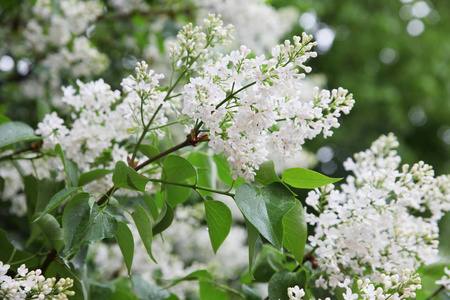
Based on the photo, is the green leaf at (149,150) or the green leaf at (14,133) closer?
the green leaf at (149,150)

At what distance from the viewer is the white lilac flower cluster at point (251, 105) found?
76cm

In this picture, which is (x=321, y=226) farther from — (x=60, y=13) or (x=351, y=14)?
(x=351, y=14)

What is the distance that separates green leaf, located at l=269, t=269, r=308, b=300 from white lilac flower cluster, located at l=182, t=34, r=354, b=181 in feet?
0.81

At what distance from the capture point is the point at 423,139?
19.3 feet

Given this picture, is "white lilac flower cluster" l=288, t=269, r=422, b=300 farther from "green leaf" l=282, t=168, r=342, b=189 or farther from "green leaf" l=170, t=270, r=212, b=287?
"green leaf" l=170, t=270, r=212, b=287

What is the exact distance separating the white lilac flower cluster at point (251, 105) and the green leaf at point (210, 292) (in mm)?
391

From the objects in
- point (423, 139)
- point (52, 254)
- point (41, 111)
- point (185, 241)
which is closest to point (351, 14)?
point (423, 139)

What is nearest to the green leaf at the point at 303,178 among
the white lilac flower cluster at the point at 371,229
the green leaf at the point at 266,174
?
the green leaf at the point at 266,174

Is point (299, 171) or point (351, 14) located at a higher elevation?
point (351, 14)

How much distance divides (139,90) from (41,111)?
21.7 inches

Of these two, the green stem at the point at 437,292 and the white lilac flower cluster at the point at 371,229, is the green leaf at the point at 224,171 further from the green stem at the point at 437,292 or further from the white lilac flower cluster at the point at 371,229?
the green stem at the point at 437,292

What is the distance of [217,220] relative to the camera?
82 cm

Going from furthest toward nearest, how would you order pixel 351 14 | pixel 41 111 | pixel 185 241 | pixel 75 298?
1. pixel 351 14
2. pixel 185 241
3. pixel 41 111
4. pixel 75 298

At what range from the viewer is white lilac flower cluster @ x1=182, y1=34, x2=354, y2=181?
2.48 feet
